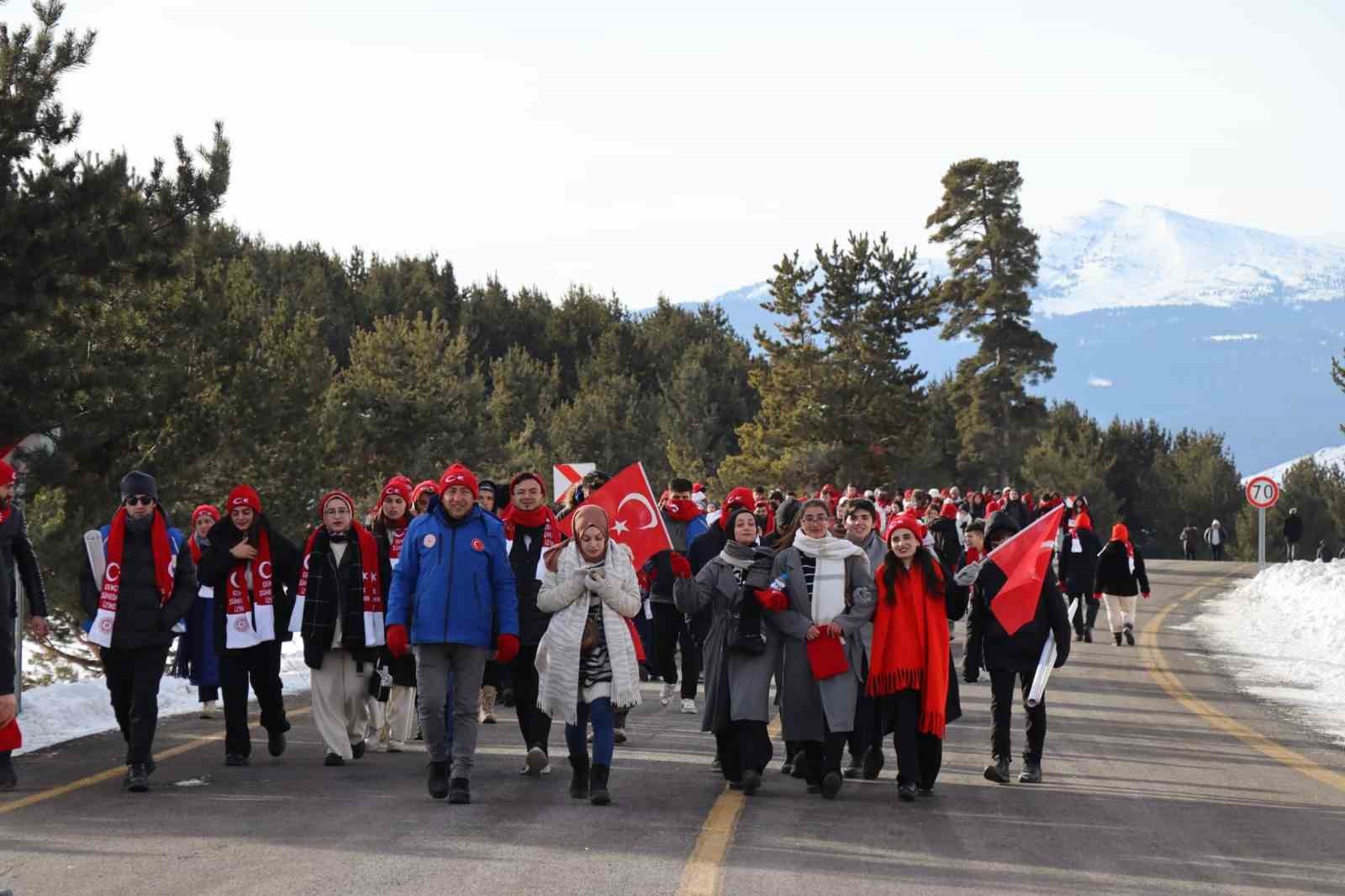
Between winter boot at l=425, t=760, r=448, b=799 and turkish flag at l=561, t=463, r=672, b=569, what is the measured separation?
124 inches

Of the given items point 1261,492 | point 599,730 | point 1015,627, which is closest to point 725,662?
point 599,730

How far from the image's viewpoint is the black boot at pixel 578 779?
418 inches

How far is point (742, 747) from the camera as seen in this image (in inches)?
433

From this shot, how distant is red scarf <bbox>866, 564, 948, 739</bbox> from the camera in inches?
431

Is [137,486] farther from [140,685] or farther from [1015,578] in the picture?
[1015,578]

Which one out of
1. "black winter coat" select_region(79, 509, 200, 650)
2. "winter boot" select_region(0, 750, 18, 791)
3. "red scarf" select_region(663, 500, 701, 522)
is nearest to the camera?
"winter boot" select_region(0, 750, 18, 791)

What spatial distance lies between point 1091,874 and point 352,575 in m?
5.68

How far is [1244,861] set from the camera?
899 centimetres

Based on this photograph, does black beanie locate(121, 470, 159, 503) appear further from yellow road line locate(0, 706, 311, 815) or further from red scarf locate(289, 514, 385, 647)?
yellow road line locate(0, 706, 311, 815)

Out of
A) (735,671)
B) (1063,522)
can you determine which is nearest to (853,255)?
(1063,522)

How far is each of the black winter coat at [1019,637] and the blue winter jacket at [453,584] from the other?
3.21 meters

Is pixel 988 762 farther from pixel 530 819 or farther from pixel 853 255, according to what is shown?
pixel 853 255

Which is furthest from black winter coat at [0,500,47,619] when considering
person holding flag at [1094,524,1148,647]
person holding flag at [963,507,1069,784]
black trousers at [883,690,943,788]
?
person holding flag at [1094,524,1148,647]

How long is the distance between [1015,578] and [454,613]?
3786 mm
